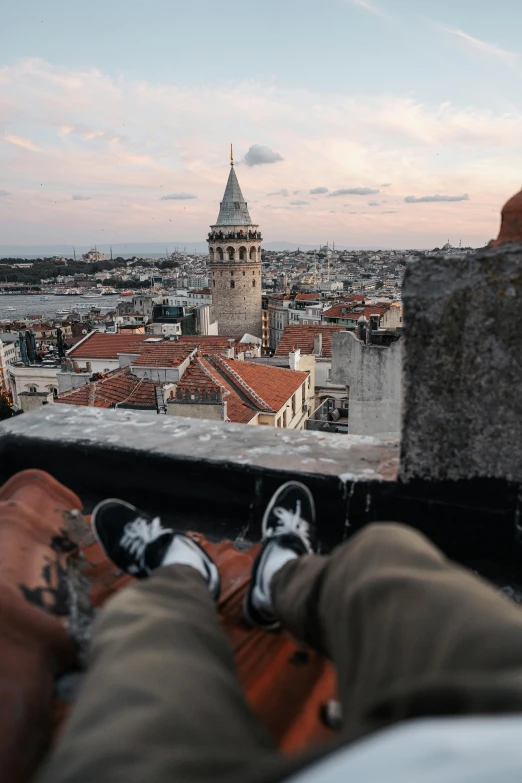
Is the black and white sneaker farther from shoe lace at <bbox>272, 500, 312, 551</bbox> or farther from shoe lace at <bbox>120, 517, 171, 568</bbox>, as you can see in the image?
shoe lace at <bbox>120, 517, 171, 568</bbox>

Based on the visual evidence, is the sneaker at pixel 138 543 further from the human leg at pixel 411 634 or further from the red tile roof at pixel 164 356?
the red tile roof at pixel 164 356

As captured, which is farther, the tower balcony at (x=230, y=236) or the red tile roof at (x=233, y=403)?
the tower balcony at (x=230, y=236)

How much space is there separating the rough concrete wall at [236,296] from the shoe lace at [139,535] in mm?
39817

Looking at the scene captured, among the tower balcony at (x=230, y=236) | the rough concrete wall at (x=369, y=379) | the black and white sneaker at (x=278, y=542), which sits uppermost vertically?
the tower balcony at (x=230, y=236)

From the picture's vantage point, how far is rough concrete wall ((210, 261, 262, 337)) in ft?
134

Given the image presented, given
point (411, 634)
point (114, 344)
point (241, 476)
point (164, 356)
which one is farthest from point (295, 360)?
point (411, 634)

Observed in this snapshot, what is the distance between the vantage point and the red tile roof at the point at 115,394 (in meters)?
13.0

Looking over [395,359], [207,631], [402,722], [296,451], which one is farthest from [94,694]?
[395,359]

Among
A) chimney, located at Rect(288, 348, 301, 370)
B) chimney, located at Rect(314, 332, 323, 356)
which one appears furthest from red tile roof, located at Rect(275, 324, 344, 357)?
chimney, located at Rect(288, 348, 301, 370)

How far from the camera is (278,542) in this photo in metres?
1.69

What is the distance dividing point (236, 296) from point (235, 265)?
223 centimetres

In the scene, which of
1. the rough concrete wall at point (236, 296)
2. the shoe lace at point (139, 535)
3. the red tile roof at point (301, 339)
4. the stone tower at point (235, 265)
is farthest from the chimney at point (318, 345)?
the shoe lace at point (139, 535)

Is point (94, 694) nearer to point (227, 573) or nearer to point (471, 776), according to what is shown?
point (471, 776)

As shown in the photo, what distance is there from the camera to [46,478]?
192 cm
